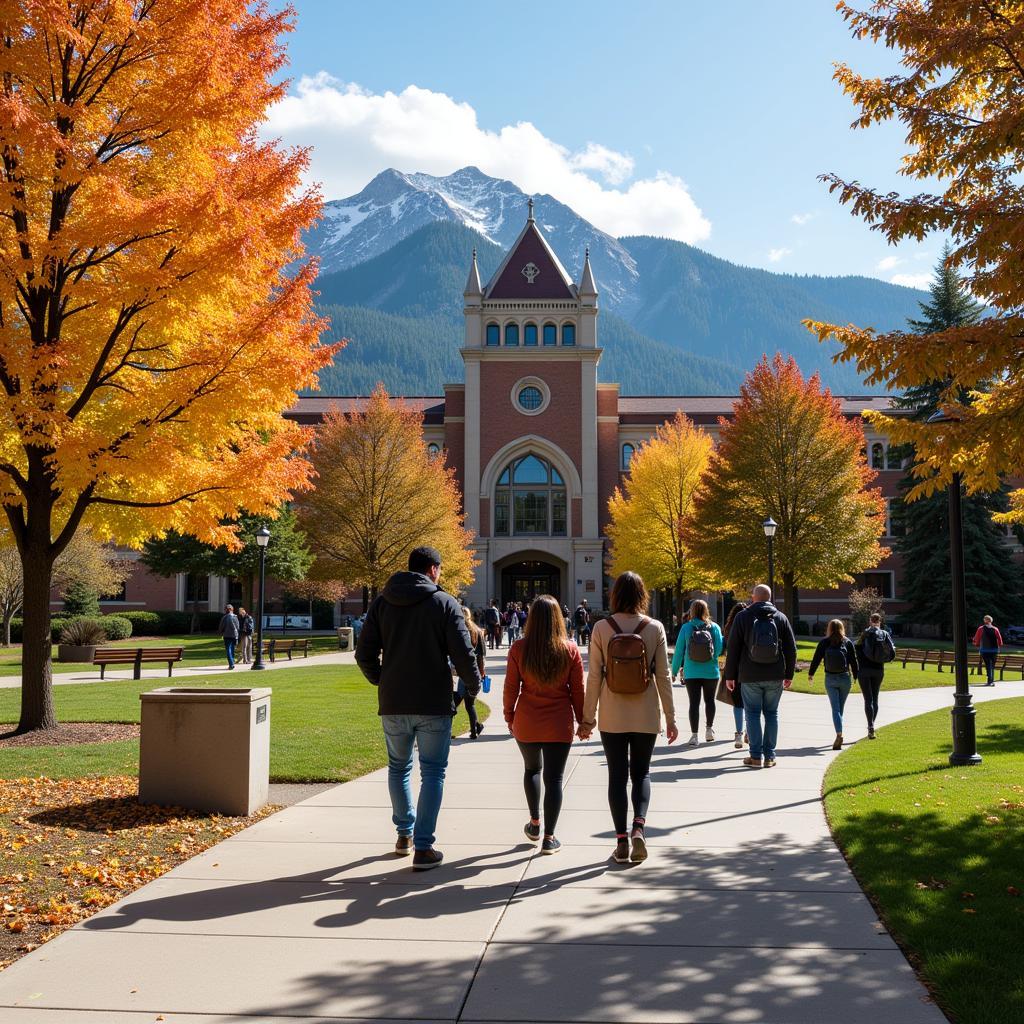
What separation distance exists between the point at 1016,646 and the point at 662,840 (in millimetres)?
44099

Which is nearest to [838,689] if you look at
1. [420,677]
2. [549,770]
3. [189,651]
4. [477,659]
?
[477,659]

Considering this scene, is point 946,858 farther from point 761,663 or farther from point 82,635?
point 82,635

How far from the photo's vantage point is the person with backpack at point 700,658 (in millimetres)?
11984

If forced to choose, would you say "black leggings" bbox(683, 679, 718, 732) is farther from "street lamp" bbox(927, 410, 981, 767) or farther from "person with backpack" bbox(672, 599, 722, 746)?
"street lamp" bbox(927, 410, 981, 767)

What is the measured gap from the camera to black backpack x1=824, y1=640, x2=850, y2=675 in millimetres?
11906

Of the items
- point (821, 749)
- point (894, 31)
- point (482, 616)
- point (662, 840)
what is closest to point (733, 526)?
point (482, 616)

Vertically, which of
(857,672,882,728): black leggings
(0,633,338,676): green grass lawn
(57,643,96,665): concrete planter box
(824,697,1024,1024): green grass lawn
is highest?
(857,672,882,728): black leggings

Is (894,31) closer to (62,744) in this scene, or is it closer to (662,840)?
(662,840)

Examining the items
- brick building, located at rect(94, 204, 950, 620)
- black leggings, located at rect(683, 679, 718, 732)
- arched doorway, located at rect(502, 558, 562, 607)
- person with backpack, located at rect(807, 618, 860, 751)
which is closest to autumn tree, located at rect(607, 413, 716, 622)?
brick building, located at rect(94, 204, 950, 620)

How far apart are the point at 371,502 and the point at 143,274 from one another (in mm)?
28804

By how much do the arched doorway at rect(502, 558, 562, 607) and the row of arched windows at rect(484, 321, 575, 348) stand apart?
1324 cm

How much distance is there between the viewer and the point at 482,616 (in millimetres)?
41719

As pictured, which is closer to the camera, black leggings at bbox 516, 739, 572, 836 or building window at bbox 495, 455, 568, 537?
black leggings at bbox 516, 739, 572, 836

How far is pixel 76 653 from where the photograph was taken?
2902 cm
